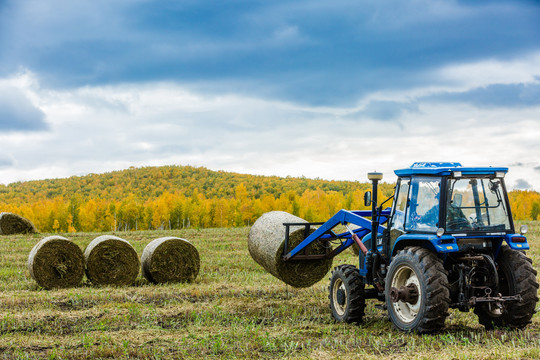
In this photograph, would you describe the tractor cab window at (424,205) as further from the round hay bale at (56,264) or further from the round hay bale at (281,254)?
the round hay bale at (56,264)

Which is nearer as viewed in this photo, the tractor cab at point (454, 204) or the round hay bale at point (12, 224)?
the tractor cab at point (454, 204)

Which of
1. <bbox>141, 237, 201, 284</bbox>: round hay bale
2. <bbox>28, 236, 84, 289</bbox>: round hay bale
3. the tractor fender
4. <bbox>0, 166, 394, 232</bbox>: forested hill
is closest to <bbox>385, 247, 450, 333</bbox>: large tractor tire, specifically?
the tractor fender

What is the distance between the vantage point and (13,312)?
392 inches

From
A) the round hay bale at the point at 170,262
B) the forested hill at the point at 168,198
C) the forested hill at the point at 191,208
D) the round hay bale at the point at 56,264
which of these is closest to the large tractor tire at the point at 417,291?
the round hay bale at the point at 170,262

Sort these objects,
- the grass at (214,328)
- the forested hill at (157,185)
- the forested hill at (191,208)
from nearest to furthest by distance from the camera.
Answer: the grass at (214,328) → the forested hill at (191,208) → the forested hill at (157,185)

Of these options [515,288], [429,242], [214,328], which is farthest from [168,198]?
[515,288]

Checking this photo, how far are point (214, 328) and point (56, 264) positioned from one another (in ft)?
20.9

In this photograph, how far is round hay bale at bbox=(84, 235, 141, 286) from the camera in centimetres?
1341

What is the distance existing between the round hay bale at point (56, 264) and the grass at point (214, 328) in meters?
0.49

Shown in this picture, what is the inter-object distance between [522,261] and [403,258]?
168cm

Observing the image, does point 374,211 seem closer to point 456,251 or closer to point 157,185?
point 456,251

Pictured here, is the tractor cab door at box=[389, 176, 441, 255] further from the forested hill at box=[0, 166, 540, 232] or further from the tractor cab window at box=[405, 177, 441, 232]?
the forested hill at box=[0, 166, 540, 232]

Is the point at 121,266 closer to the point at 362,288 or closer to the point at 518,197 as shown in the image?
the point at 362,288

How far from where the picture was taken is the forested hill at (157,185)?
121 m
